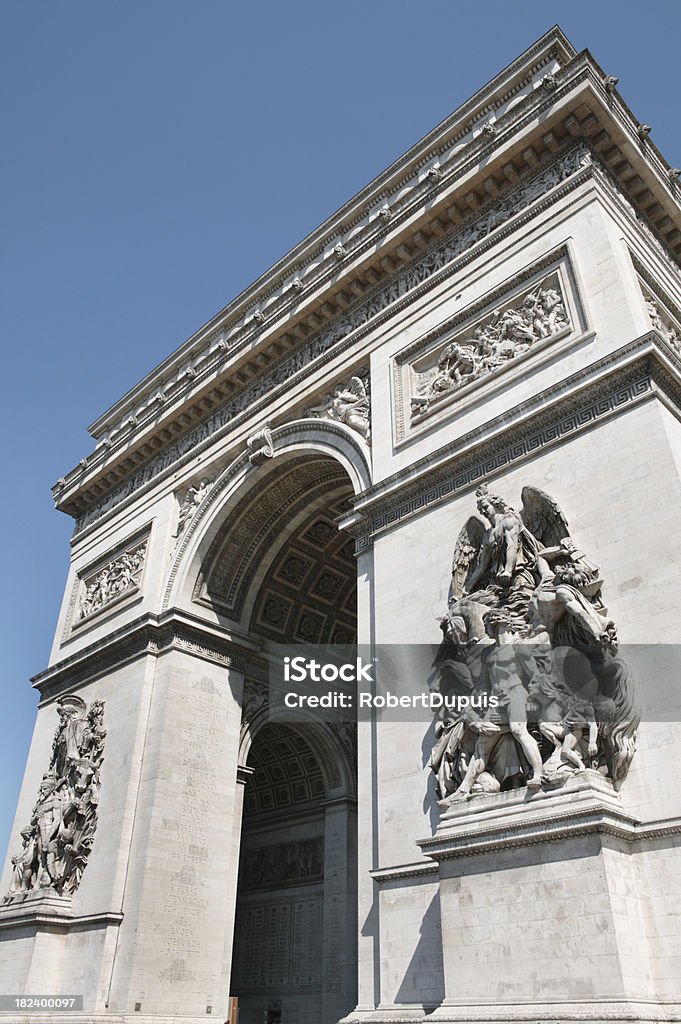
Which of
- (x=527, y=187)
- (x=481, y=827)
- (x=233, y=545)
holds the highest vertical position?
(x=527, y=187)

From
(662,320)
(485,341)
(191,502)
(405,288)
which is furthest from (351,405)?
(662,320)

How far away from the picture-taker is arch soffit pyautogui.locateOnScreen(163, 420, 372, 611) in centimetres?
1447

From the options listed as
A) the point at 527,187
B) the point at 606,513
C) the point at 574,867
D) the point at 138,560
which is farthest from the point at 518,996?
the point at 138,560

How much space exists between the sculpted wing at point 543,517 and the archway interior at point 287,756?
223 inches

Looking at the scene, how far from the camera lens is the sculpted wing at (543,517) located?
30.5ft

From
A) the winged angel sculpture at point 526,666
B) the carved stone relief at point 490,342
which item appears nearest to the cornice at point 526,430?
the winged angel sculpture at point 526,666

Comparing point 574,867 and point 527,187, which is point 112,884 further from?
point 527,187

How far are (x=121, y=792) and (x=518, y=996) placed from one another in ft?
28.7

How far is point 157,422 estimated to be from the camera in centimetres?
1823

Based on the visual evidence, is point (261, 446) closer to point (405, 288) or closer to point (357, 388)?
point (357, 388)

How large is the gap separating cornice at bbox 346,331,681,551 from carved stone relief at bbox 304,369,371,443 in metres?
1.65

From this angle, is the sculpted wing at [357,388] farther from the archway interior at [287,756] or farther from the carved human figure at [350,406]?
the archway interior at [287,756]

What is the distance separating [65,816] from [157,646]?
11.0 ft
